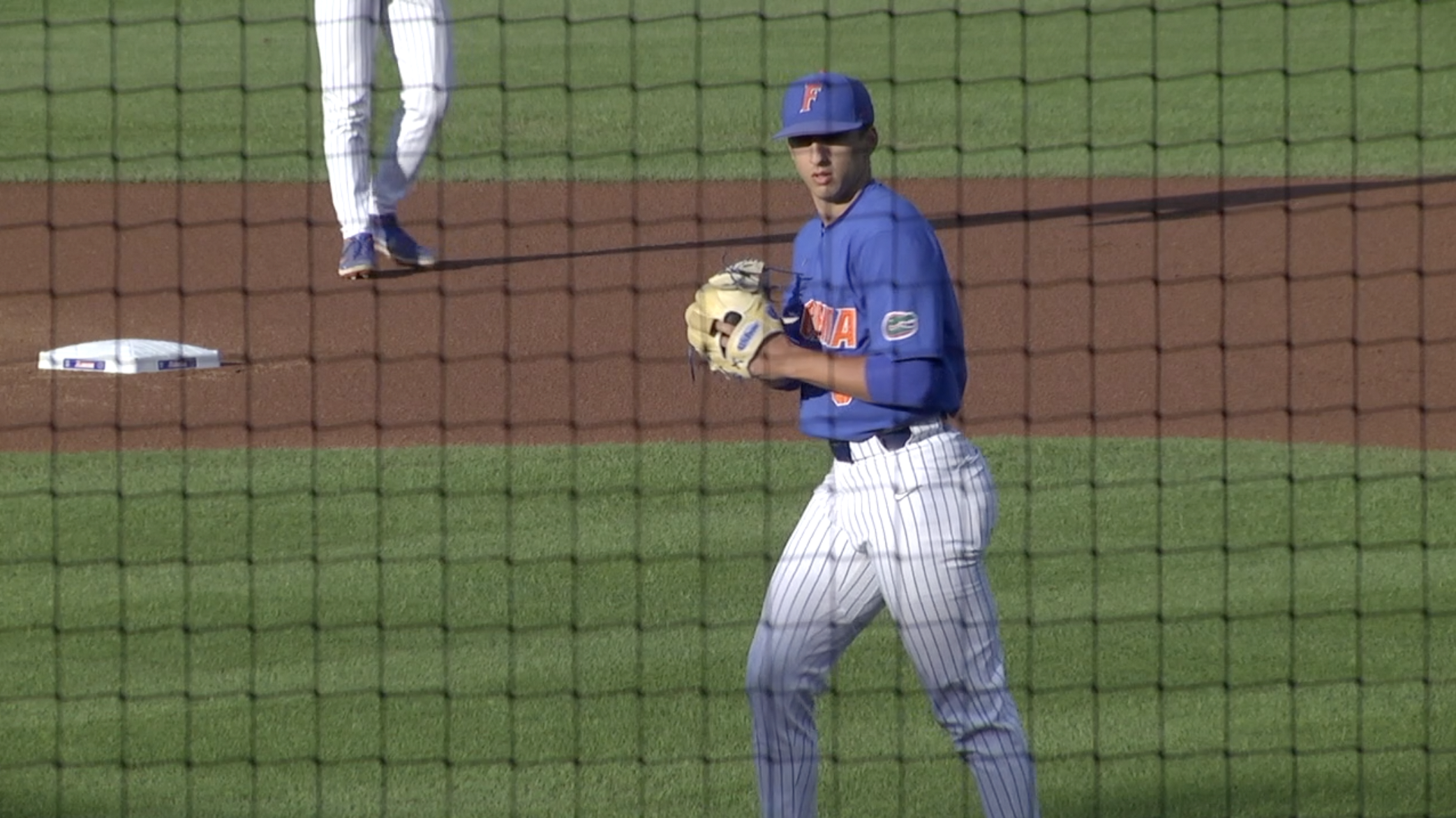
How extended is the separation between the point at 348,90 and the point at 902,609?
18.9 ft

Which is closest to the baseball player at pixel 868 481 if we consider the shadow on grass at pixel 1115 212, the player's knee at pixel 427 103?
the player's knee at pixel 427 103

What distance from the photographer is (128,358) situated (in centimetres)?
910

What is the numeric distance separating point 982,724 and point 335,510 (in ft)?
12.2

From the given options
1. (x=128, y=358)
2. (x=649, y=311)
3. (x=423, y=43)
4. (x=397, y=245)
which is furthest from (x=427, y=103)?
(x=128, y=358)

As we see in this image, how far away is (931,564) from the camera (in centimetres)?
439

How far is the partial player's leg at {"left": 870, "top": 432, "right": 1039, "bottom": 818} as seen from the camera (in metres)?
4.39

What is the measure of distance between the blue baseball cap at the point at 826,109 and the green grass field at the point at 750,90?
7744 millimetres

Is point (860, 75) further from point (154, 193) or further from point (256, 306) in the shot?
point (256, 306)

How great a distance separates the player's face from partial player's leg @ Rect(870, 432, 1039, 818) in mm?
578

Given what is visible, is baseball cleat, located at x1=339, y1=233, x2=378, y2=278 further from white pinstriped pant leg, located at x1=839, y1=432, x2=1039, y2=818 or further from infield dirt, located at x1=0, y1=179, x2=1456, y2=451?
white pinstriped pant leg, located at x1=839, y1=432, x2=1039, y2=818

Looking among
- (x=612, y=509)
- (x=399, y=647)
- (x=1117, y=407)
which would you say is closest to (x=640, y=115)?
(x=1117, y=407)

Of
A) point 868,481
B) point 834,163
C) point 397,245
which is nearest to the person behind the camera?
point 868,481

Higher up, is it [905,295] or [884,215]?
[884,215]

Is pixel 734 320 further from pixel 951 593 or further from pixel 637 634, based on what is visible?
pixel 637 634
